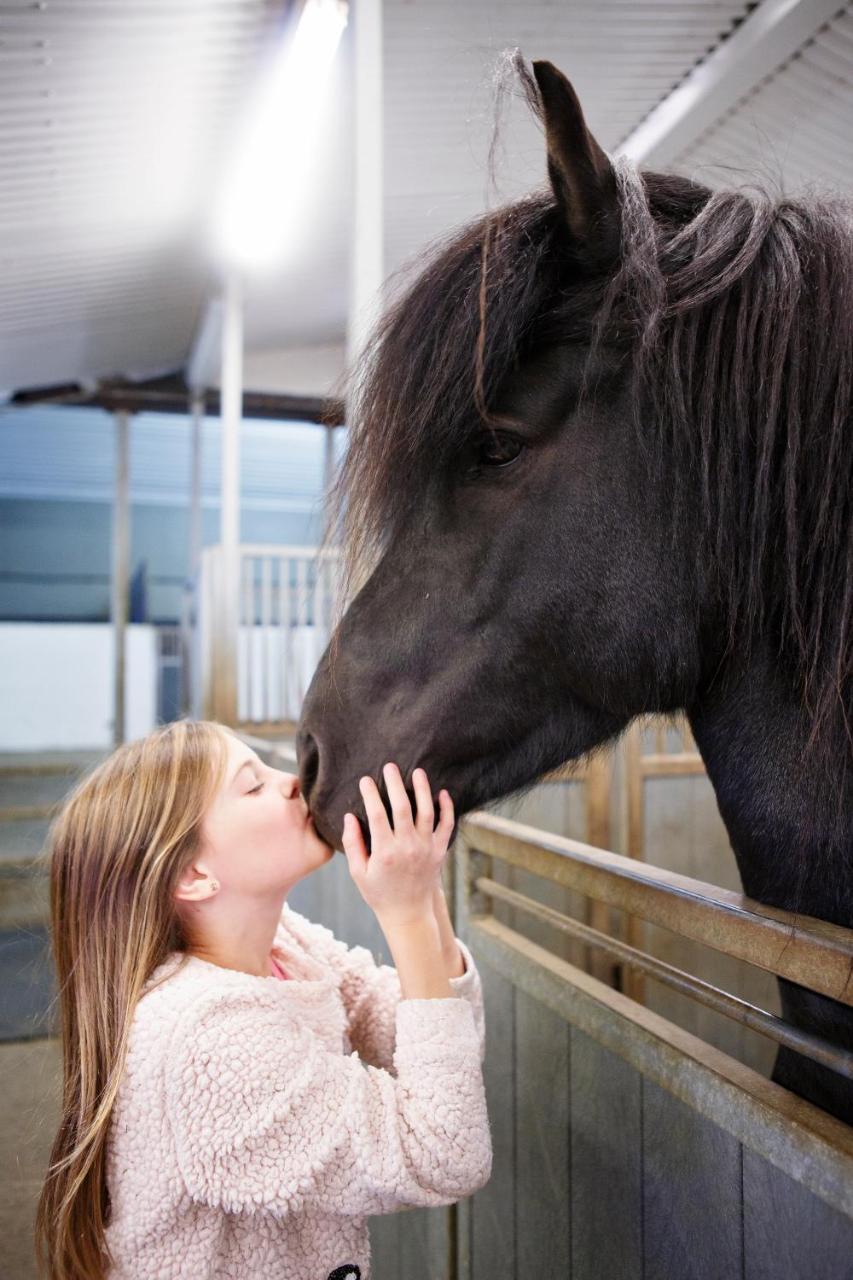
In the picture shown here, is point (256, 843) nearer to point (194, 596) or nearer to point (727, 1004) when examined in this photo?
point (727, 1004)

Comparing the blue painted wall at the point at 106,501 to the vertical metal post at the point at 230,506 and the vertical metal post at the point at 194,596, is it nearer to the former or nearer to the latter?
the vertical metal post at the point at 194,596

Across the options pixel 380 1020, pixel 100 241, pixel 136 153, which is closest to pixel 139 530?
pixel 100 241

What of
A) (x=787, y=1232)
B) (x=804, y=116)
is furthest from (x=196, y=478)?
(x=787, y=1232)

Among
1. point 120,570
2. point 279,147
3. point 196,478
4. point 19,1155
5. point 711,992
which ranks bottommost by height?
point 19,1155

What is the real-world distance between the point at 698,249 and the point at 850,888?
1.66 feet

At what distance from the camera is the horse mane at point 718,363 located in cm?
68

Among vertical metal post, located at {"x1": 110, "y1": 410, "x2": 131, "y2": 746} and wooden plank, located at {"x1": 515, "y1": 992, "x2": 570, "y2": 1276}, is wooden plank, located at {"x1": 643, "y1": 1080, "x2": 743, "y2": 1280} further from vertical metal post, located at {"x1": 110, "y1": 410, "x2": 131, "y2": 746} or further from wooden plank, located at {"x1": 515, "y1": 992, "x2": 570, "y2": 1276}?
vertical metal post, located at {"x1": 110, "y1": 410, "x2": 131, "y2": 746}

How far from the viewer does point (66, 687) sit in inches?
322

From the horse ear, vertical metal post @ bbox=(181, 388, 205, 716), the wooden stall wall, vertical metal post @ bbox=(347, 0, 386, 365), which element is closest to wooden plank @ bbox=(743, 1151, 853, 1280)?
the wooden stall wall

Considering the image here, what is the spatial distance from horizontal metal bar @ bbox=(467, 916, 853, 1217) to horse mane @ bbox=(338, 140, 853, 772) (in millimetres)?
247

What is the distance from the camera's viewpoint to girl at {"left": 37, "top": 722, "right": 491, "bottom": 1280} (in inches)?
27.9

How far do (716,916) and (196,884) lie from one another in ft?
1.50

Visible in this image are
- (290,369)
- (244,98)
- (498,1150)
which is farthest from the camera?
(290,369)

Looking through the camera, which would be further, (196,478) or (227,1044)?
(196,478)
